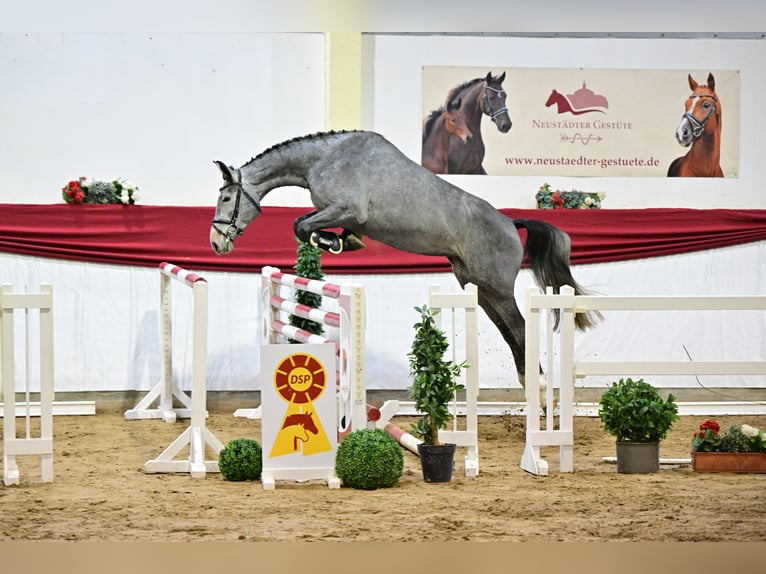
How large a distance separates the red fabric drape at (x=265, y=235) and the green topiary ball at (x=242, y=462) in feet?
8.88

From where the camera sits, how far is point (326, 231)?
461 centimetres

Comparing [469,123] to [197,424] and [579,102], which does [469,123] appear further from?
[197,424]

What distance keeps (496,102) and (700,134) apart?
1.51 meters

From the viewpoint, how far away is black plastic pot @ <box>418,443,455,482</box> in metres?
3.62

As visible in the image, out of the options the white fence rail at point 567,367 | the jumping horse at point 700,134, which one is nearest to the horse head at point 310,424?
the white fence rail at point 567,367

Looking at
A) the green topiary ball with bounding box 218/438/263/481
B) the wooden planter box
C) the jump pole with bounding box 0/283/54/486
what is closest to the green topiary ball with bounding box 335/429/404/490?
the green topiary ball with bounding box 218/438/263/481

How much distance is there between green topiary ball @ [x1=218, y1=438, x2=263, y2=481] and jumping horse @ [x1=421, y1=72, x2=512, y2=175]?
11.5 ft

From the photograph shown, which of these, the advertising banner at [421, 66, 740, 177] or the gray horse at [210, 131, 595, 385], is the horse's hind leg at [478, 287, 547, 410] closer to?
the gray horse at [210, 131, 595, 385]

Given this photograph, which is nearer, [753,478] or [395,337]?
[753,478]

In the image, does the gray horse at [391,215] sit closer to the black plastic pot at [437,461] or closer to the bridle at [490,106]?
the black plastic pot at [437,461]

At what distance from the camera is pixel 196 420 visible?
3.82 m

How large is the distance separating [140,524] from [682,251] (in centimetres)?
464
